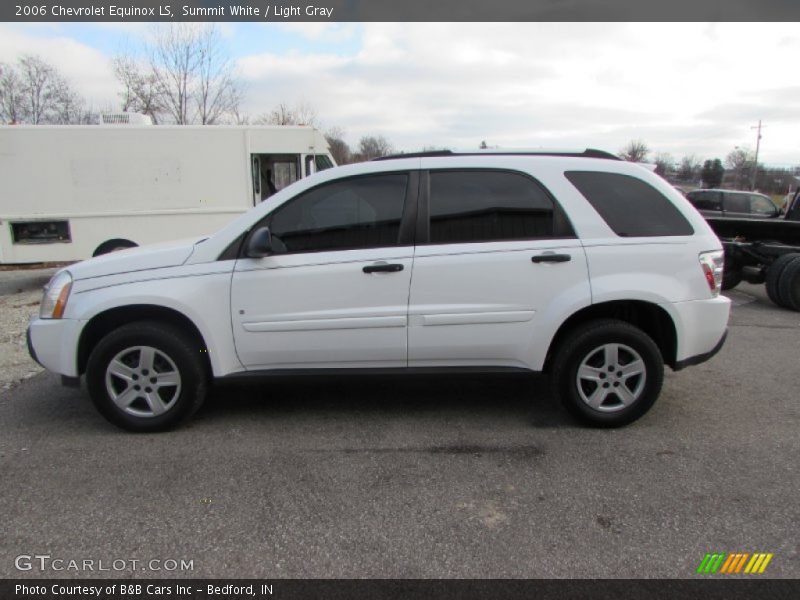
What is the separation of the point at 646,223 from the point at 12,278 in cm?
1298

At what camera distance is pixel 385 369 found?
373cm

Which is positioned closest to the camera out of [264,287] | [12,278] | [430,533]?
[430,533]

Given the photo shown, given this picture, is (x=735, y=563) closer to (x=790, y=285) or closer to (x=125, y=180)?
(x=790, y=285)

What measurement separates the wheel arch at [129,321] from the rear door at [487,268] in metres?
1.49

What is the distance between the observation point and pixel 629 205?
3.71 meters

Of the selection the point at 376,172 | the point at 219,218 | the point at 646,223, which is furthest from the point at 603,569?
the point at 219,218

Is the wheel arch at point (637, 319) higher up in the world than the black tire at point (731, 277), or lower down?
higher up

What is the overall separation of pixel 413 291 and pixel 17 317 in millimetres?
6625

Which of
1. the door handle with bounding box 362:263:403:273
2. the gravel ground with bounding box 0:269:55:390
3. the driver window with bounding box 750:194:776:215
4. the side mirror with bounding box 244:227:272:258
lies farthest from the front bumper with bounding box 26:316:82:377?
the driver window with bounding box 750:194:776:215

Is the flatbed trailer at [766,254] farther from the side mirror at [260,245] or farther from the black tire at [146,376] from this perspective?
the black tire at [146,376]

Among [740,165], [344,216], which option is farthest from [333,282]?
[740,165]

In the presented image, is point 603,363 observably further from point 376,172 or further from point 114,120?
point 114,120

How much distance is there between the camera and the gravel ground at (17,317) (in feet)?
16.8

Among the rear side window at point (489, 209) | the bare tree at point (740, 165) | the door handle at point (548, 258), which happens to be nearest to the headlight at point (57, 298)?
the rear side window at point (489, 209)
